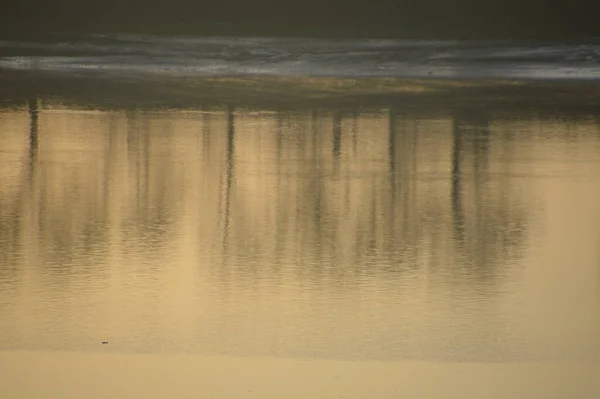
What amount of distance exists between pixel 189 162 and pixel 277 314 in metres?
3.46

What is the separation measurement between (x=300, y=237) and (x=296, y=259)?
45cm

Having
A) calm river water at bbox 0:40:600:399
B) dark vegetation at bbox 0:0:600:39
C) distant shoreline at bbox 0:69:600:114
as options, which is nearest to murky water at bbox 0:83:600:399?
calm river water at bbox 0:40:600:399

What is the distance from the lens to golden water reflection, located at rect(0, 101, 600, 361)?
528 cm

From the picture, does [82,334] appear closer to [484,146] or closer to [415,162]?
[415,162]

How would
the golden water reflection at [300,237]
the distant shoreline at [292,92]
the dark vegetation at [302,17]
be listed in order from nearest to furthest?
the golden water reflection at [300,237] → the distant shoreline at [292,92] → the dark vegetation at [302,17]

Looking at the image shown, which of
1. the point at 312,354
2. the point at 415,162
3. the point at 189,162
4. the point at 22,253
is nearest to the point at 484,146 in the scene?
the point at 415,162

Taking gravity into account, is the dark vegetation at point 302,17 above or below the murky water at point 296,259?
above

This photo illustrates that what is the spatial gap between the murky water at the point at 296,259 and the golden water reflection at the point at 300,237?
0.06 feet

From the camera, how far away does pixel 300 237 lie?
22.6ft

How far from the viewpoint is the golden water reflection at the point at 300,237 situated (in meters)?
5.28

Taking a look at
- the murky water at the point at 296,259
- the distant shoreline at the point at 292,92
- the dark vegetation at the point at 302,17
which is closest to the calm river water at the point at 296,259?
the murky water at the point at 296,259

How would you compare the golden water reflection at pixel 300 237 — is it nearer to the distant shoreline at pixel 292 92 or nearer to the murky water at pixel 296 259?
the murky water at pixel 296 259

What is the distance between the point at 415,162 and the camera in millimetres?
8984

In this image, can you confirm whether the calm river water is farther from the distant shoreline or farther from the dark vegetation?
the dark vegetation
